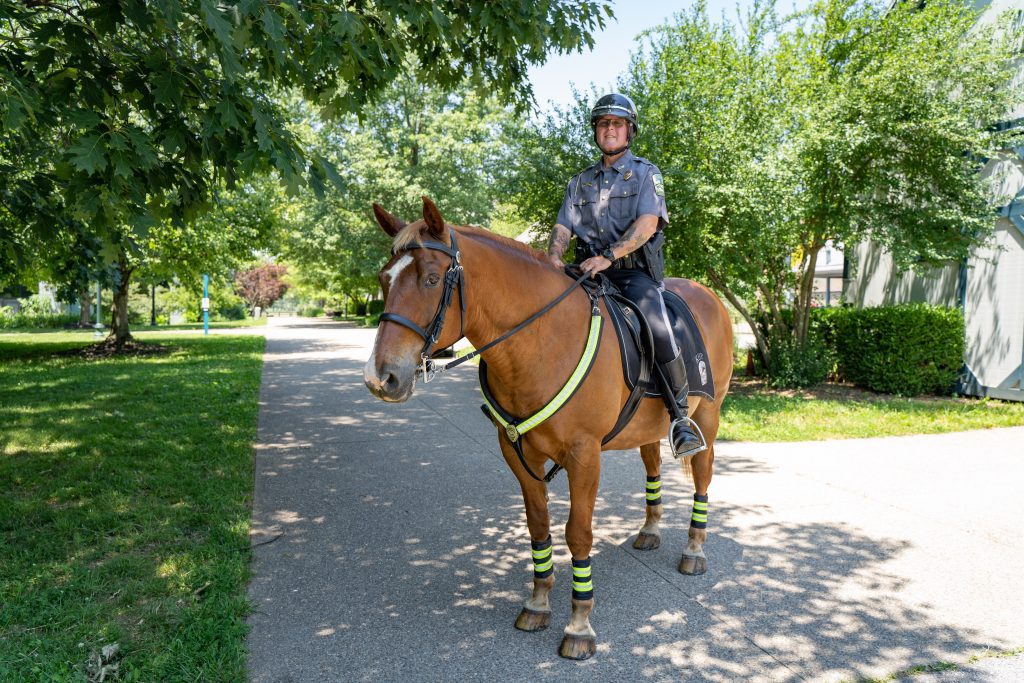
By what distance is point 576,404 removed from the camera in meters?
3.29

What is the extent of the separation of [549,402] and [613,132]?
5.67ft

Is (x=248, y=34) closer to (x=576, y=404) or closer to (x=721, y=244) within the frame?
(x=576, y=404)

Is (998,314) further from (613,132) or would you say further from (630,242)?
(630,242)

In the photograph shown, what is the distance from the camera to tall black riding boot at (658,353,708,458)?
3.74 metres

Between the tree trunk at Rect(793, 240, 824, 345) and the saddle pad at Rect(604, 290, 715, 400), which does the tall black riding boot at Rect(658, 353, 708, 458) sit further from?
the tree trunk at Rect(793, 240, 824, 345)

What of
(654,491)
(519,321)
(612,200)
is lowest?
(654,491)

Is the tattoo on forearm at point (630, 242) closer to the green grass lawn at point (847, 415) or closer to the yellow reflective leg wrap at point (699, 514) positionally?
the yellow reflective leg wrap at point (699, 514)

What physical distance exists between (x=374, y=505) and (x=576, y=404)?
3105 millimetres

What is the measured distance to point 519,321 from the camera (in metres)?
3.14

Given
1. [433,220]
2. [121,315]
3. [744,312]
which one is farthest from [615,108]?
[121,315]

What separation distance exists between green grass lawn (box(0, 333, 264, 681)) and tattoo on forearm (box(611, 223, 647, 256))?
2.88m

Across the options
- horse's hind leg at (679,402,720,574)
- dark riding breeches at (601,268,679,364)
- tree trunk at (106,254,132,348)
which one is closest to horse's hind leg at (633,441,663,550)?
horse's hind leg at (679,402,720,574)

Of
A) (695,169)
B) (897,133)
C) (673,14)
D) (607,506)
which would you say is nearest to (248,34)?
(607,506)

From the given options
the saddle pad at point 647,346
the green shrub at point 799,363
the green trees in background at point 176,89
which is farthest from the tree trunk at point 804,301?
the saddle pad at point 647,346
